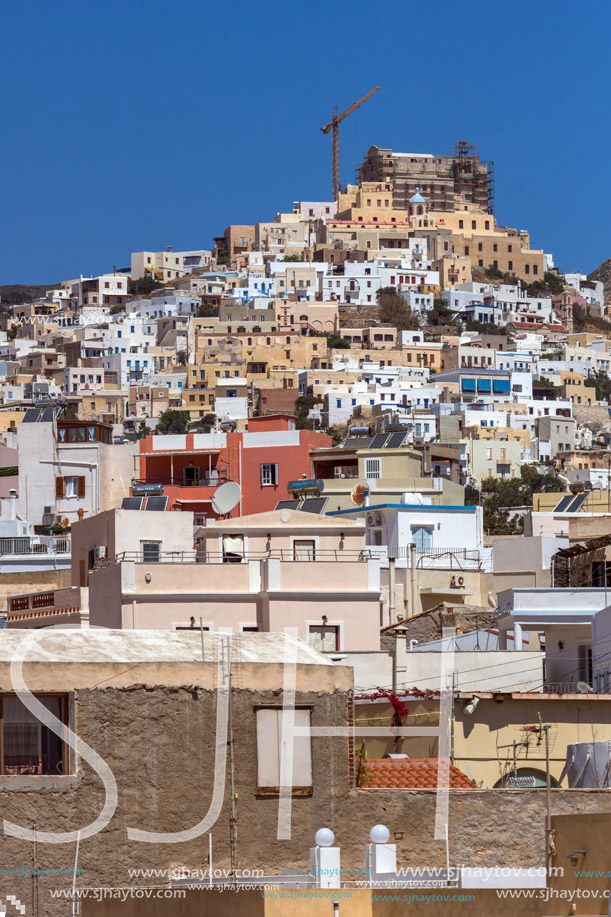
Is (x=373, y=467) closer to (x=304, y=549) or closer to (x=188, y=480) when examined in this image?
(x=188, y=480)

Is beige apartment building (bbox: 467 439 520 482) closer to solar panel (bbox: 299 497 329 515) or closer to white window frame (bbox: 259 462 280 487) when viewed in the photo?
white window frame (bbox: 259 462 280 487)

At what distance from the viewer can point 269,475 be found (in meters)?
42.2

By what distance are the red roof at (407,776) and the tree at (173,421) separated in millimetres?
86800

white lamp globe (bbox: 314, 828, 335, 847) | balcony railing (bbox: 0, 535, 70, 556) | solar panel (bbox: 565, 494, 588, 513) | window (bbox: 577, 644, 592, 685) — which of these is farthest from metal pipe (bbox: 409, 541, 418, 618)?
white lamp globe (bbox: 314, 828, 335, 847)

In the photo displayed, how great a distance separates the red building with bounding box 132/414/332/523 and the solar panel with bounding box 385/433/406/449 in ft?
5.66

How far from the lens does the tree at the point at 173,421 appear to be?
102562mm

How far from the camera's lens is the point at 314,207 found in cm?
16025

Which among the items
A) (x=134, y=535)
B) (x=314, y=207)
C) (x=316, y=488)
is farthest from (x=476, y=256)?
(x=134, y=535)

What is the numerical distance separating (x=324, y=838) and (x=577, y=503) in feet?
95.9

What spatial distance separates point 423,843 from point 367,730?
4347 millimetres

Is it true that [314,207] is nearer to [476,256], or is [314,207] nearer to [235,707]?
[476,256]

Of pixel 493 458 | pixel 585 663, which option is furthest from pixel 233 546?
pixel 493 458

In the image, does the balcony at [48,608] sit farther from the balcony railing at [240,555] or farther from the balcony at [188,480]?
the balcony at [188,480]

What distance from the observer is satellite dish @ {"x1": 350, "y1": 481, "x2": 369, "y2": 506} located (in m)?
37.5
